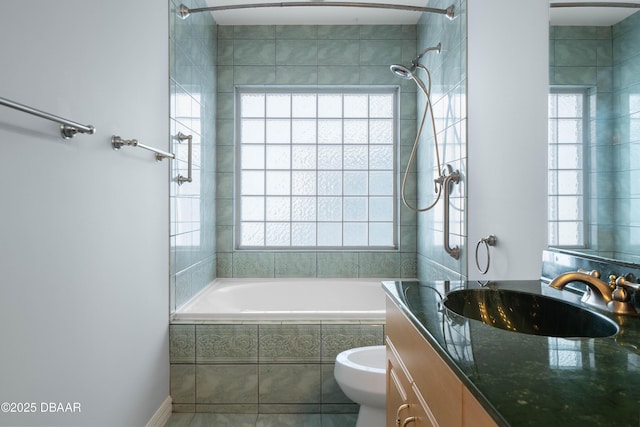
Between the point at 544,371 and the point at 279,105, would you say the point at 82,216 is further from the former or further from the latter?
the point at 279,105

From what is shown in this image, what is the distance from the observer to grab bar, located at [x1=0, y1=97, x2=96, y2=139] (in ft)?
3.34

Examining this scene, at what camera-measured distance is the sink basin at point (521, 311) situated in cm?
109

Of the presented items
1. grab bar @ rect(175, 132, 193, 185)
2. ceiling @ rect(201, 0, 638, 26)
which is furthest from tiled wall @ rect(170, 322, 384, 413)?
ceiling @ rect(201, 0, 638, 26)

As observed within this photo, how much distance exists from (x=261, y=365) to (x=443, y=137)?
176 cm

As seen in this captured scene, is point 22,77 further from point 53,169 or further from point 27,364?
point 27,364

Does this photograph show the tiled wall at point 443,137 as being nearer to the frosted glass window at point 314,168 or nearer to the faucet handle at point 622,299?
the frosted glass window at point 314,168

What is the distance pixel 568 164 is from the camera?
138 centimetres

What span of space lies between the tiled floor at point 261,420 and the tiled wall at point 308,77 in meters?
1.23

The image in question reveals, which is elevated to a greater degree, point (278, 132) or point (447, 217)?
point (278, 132)

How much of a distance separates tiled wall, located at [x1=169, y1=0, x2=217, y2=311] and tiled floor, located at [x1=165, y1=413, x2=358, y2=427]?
0.61m

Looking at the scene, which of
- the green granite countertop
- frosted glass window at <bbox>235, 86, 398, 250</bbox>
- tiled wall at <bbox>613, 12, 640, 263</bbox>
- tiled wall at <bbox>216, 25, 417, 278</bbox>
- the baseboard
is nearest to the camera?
the green granite countertop

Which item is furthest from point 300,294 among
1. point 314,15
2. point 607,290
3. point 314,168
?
point 607,290

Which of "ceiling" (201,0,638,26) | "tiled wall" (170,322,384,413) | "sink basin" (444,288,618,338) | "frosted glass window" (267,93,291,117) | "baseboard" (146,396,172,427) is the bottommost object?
"baseboard" (146,396,172,427)

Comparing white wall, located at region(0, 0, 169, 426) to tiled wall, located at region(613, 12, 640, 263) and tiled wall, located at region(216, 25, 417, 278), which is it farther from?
tiled wall, located at region(613, 12, 640, 263)
